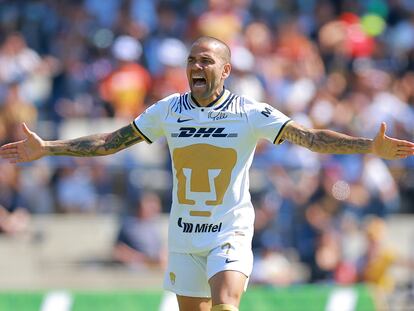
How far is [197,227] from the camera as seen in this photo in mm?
8867

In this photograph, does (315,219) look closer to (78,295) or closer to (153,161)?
(153,161)

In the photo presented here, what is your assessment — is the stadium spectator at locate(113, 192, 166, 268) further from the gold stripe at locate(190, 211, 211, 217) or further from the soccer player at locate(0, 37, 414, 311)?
the gold stripe at locate(190, 211, 211, 217)

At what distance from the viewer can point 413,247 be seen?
53.3ft

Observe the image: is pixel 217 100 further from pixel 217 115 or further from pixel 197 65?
pixel 197 65

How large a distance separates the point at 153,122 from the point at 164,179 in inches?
258

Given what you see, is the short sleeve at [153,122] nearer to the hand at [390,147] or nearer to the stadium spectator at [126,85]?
the hand at [390,147]

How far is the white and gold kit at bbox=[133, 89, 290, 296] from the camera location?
881 centimetres

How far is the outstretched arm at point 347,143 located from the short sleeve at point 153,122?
1.01m

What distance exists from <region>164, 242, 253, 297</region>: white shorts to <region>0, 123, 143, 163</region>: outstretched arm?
99cm

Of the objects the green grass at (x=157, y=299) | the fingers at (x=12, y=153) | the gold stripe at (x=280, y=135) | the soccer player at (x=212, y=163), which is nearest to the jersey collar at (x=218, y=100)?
the soccer player at (x=212, y=163)

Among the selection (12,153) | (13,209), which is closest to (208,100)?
(12,153)

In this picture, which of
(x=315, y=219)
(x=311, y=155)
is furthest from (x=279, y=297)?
(x=311, y=155)

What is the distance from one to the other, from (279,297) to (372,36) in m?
6.29

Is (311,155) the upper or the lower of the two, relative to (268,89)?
lower
